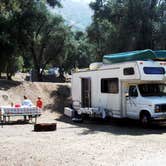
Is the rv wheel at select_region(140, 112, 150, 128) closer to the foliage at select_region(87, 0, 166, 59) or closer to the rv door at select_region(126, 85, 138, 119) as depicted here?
the rv door at select_region(126, 85, 138, 119)

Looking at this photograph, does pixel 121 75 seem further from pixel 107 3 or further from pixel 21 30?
pixel 107 3

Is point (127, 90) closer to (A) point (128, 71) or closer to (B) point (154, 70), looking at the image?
(A) point (128, 71)

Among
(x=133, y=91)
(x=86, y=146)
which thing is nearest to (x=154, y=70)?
(x=133, y=91)

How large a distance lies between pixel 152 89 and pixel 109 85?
2195mm

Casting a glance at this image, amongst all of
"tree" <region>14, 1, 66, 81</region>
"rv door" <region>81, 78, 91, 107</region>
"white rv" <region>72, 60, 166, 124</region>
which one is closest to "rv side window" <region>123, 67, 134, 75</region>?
"white rv" <region>72, 60, 166, 124</region>

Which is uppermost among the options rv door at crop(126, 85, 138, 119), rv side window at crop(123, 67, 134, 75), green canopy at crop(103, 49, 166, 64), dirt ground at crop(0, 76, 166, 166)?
green canopy at crop(103, 49, 166, 64)

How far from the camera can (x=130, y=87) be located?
17.2 meters

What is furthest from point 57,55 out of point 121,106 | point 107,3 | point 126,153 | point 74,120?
point 126,153

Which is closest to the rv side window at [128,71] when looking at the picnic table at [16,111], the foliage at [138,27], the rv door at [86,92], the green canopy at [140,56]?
the green canopy at [140,56]

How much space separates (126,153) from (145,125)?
21.3 feet

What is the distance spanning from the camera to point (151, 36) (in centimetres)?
2739

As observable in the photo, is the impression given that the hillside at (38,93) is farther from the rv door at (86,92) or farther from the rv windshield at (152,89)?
the rv windshield at (152,89)

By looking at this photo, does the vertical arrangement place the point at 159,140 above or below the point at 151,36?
below

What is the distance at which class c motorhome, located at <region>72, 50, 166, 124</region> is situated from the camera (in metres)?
16.1
